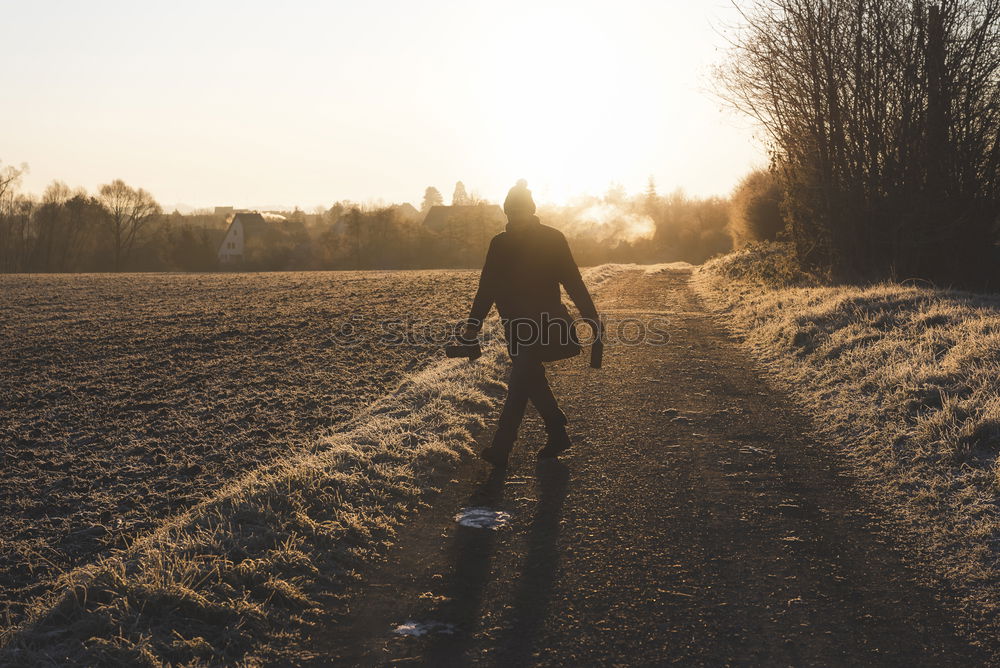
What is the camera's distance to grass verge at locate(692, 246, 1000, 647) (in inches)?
175

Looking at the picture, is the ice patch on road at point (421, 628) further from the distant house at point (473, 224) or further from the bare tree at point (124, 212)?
the bare tree at point (124, 212)

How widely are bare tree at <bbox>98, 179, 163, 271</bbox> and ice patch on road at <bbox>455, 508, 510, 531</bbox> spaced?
81934 millimetres

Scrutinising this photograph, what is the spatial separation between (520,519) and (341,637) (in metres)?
1.72

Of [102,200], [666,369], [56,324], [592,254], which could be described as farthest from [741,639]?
[102,200]

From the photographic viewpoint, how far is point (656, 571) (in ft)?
13.8

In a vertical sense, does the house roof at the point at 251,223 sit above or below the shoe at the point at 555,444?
above

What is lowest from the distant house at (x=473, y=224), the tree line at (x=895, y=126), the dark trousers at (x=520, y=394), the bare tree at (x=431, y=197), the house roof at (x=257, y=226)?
the dark trousers at (x=520, y=394)

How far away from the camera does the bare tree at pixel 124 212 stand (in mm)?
77500

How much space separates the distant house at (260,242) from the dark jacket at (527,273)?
6818cm

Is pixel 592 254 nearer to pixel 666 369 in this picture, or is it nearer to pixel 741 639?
pixel 666 369

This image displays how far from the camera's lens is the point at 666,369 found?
1052 cm

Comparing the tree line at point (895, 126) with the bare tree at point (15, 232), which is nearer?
the tree line at point (895, 126)

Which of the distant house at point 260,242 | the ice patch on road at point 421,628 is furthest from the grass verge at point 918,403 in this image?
the distant house at point 260,242

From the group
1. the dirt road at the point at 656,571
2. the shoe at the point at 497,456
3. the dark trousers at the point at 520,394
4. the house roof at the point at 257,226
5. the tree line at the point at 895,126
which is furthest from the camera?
the house roof at the point at 257,226
